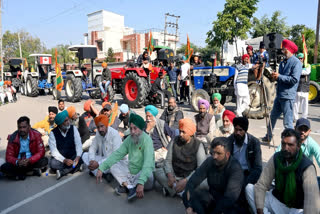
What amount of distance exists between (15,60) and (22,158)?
17.9m

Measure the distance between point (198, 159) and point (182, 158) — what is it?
7.3 inches

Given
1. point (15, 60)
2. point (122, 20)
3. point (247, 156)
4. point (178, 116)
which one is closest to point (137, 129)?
point (247, 156)

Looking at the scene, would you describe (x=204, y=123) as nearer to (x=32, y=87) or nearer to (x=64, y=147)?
(x=64, y=147)

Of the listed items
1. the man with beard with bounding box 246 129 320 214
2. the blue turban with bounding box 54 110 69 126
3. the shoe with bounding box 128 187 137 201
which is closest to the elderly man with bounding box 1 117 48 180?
the blue turban with bounding box 54 110 69 126

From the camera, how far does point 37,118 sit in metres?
8.81

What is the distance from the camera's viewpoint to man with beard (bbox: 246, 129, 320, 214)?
2215 mm

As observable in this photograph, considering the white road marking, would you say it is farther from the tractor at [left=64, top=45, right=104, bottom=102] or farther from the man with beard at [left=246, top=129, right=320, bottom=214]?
the tractor at [left=64, top=45, right=104, bottom=102]

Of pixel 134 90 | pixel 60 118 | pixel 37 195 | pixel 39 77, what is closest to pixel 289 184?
pixel 37 195

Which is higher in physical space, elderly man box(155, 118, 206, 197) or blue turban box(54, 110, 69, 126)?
blue turban box(54, 110, 69, 126)

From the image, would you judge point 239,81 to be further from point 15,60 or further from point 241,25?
point 15,60

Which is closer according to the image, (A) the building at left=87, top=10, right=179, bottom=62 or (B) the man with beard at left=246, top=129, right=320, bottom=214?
(B) the man with beard at left=246, top=129, right=320, bottom=214

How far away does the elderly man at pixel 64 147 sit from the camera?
4105mm

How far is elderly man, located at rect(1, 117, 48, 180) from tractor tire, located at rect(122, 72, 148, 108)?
17.8 feet

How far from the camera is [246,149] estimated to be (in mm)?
3158
